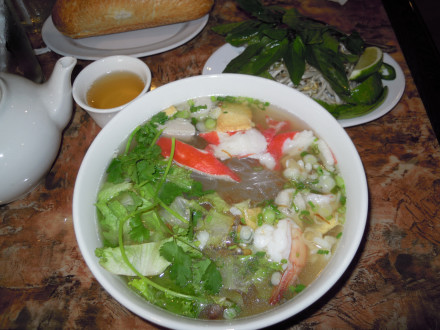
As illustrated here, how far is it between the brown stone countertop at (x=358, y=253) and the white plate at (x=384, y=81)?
58 millimetres

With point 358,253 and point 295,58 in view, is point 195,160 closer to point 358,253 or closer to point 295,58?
point 358,253

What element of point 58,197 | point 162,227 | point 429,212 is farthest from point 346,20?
point 58,197

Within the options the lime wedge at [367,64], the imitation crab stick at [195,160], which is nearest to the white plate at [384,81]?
the lime wedge at [367,64]

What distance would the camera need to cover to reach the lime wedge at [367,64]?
1760 mm

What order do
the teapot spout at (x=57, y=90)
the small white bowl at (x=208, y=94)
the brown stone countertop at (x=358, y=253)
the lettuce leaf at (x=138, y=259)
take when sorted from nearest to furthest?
the small white bowl at (x=208, y=94), the lettuce leaf at (x=138, y=259), the brown stone countertop at (x=358, y=253), the teapot spout at (x=57, y=90)

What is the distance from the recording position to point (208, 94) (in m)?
1.39

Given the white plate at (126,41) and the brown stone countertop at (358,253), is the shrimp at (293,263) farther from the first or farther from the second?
the white plate at (126,41)

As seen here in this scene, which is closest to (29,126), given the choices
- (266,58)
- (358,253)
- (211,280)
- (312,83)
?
(211,280)

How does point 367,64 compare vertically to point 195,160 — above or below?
below

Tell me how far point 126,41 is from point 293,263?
189 centimetres

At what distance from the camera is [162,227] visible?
1.08 m

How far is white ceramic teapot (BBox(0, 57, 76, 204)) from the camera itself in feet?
4.22

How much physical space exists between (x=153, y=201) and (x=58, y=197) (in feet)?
2.11

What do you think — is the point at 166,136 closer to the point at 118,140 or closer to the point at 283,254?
the point at 118,140
